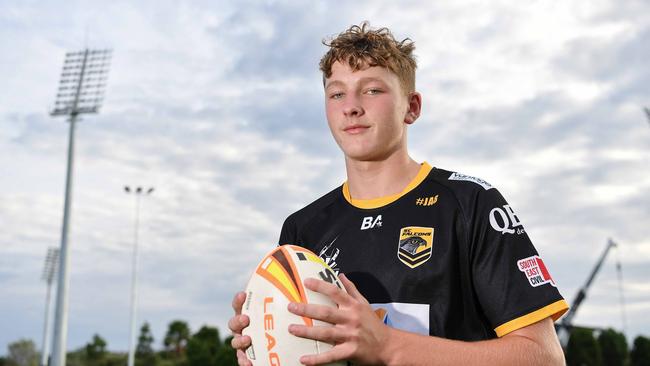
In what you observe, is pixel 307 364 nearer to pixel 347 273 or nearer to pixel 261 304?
pixel 261 304

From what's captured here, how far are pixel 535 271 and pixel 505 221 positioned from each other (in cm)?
32

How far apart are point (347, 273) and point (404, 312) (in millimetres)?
435


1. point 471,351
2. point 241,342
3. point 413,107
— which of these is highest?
point 413,107

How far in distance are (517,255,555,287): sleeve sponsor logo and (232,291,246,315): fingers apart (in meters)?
1.49

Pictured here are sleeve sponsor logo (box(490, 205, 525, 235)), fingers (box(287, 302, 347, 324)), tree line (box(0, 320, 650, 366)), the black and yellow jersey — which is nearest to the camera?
fingers (box(287, 302, 347, 324))

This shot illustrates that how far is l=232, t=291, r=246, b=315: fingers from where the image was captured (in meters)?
3.65

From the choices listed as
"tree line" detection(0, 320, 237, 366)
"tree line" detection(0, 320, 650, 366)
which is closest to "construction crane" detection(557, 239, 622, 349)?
"tree line" detection(0, 320, 650, 366)

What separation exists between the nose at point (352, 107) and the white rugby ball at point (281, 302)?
875 millimetres

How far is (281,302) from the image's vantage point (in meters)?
3.49

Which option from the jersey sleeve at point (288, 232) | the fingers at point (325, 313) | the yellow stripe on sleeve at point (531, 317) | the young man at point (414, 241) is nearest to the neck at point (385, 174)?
the young man at point (414, 241)

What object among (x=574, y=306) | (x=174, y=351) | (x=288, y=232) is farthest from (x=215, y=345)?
(x=288, y=232)

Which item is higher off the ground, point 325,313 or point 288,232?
point 288,232

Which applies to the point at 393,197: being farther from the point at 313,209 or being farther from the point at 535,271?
the point at 535,271

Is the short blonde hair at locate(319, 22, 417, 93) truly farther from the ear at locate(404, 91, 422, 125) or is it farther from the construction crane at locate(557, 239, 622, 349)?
the construction crane at locate(557, 239, 622, 349)
